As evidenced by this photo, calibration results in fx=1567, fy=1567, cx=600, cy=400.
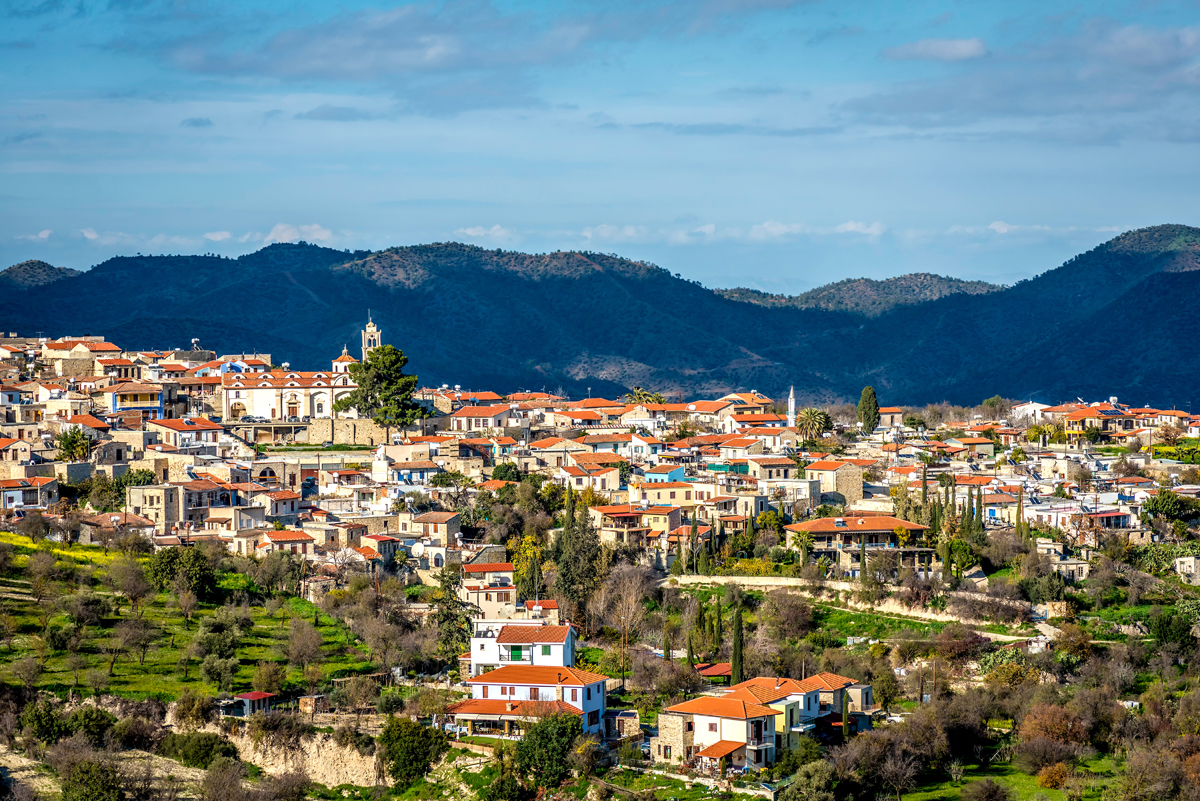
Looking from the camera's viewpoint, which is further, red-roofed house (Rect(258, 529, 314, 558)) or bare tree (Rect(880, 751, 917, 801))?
red-roofed house (Rect(258, 529, 314, 558))

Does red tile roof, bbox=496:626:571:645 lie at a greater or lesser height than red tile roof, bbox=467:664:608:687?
greater

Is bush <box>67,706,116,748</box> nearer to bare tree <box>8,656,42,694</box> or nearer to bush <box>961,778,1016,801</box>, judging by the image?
bare tree <box>8,656,42,694</box>

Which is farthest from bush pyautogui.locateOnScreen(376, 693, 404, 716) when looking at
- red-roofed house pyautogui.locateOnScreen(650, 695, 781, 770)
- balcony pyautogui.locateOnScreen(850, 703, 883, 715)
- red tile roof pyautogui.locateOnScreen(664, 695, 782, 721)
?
balcony pyautogui.locateOnScreen(850, 703, 883, 715)

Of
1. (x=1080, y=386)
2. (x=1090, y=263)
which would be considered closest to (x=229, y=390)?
(x=1080, y=386)

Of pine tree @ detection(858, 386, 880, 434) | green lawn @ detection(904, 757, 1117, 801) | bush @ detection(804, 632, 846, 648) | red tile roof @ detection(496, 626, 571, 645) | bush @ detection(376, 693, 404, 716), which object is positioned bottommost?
green lawn @ detection(904, 757, 1117, 801)

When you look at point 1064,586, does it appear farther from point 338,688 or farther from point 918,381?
point 918,381

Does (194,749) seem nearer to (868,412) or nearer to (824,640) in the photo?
(824,640)
